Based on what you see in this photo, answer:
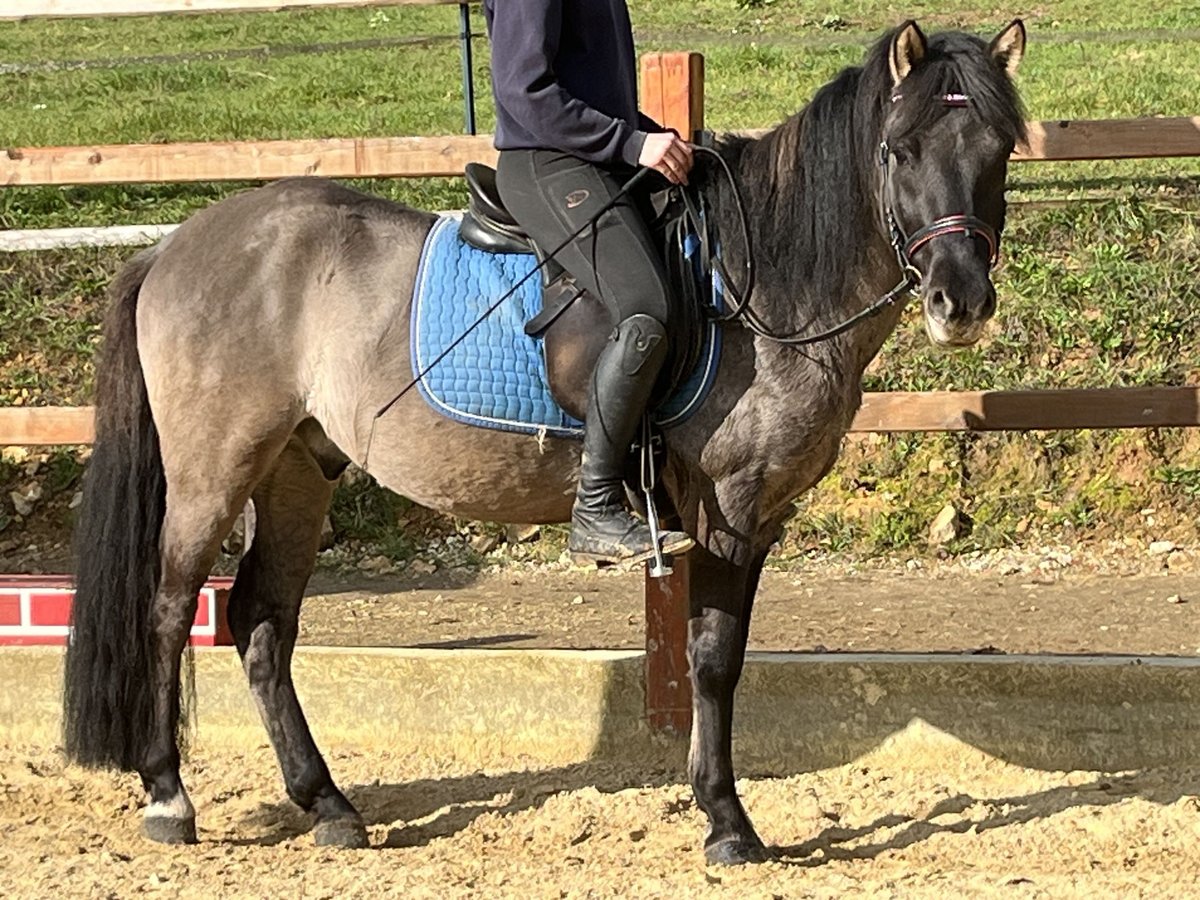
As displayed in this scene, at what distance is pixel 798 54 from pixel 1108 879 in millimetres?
11445

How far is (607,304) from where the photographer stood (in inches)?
166

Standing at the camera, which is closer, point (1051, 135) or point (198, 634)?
point (1051, 135)

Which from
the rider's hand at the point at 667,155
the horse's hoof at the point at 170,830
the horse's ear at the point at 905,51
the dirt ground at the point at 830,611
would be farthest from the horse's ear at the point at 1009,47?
the horse's hoof at the point at 170,830

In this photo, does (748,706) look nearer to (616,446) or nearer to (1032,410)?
(1032,410)

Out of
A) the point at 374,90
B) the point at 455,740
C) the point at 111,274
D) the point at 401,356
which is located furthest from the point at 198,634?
the point at 374,90

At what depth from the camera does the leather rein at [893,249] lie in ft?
13.0

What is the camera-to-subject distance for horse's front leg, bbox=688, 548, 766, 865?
4.41m

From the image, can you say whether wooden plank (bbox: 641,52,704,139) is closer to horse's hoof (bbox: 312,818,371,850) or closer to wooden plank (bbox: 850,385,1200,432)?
wooden plank (bbox: 850,385,1200,432)

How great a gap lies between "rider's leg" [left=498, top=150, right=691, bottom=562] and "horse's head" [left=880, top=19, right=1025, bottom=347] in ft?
2.15

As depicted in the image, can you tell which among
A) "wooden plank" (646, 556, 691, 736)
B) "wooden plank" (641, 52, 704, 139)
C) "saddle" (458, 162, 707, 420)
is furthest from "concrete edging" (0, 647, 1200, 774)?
"wooden plank" (641, 52, 704, 139)

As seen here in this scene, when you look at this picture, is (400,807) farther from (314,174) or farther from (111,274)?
(111,274)

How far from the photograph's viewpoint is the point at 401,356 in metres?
4.55

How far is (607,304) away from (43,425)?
2.35 m

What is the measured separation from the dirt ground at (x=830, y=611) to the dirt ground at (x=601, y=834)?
1.43 metres
